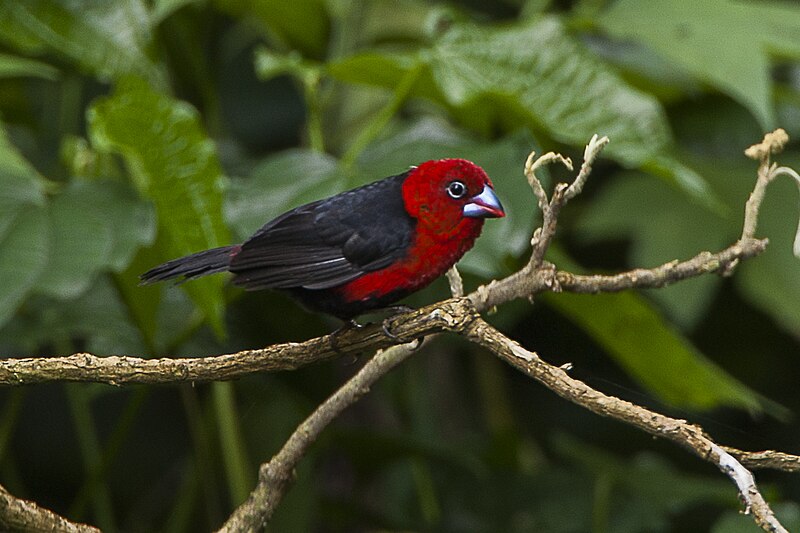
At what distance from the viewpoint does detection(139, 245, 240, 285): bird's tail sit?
87cm

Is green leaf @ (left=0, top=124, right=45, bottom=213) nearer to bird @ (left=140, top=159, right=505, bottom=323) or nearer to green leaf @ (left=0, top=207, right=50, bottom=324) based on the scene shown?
green leaf @ (left=0, top=207, right=50, bottom=324)

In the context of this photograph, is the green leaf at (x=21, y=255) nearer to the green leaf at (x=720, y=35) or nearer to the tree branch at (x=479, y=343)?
the tree branch at (x=479, y=343)

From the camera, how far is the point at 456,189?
858mm

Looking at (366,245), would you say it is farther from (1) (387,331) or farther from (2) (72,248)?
(2) (72,248)

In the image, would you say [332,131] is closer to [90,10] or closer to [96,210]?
[90,10]

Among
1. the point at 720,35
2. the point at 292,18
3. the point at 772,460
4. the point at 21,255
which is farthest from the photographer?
the point at 292,18

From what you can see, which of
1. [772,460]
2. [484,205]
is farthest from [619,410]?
[484,205]

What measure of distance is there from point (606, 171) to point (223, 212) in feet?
3.66

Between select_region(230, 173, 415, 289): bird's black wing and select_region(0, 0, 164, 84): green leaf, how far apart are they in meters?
0.80

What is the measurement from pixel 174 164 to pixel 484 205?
0.62 m

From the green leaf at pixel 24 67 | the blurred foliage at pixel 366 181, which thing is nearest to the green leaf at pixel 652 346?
the blurred foliage at pixel 366 181

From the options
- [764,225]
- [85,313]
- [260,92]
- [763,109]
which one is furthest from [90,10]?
[764,225]

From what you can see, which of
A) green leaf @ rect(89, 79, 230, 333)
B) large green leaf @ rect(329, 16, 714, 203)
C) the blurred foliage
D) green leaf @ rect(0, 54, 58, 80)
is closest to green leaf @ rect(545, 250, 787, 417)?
the blurred foliage

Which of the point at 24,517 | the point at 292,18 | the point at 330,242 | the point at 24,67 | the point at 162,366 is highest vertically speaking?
the point at 292,18
